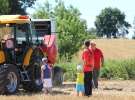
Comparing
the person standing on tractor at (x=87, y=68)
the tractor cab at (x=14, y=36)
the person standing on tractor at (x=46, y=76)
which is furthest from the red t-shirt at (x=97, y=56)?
the person standing on tractor at (x=87, y=68)

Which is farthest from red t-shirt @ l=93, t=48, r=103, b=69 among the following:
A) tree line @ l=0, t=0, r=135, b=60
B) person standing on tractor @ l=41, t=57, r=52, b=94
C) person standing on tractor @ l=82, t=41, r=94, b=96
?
tree line @ l=0, t=0, r=135, b=60

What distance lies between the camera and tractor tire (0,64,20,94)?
67.0 ft

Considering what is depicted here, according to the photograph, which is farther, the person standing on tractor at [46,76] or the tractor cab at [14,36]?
→ the tractor cab at [14,36]

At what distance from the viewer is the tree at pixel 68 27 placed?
2073 inches

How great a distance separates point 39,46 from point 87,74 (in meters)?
4.38

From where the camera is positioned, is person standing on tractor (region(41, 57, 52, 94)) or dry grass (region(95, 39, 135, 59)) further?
dry grass (region(95, 39, 135, 59))

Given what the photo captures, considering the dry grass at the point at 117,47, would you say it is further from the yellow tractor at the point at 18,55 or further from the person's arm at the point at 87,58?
the person's arm at the point at 87,58

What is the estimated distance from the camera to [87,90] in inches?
757

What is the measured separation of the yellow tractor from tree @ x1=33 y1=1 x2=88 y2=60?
25.5m

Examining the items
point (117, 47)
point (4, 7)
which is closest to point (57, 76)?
point (4, 7)

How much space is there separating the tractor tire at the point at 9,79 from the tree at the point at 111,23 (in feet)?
351

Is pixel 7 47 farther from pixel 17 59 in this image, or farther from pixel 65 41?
pixel 65 41

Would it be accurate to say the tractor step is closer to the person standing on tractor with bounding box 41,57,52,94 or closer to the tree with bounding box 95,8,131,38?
the person standing on tractor with bounding box 41,57,52,94

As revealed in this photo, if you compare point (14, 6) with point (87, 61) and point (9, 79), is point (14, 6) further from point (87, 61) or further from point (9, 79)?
point (87, 61)
